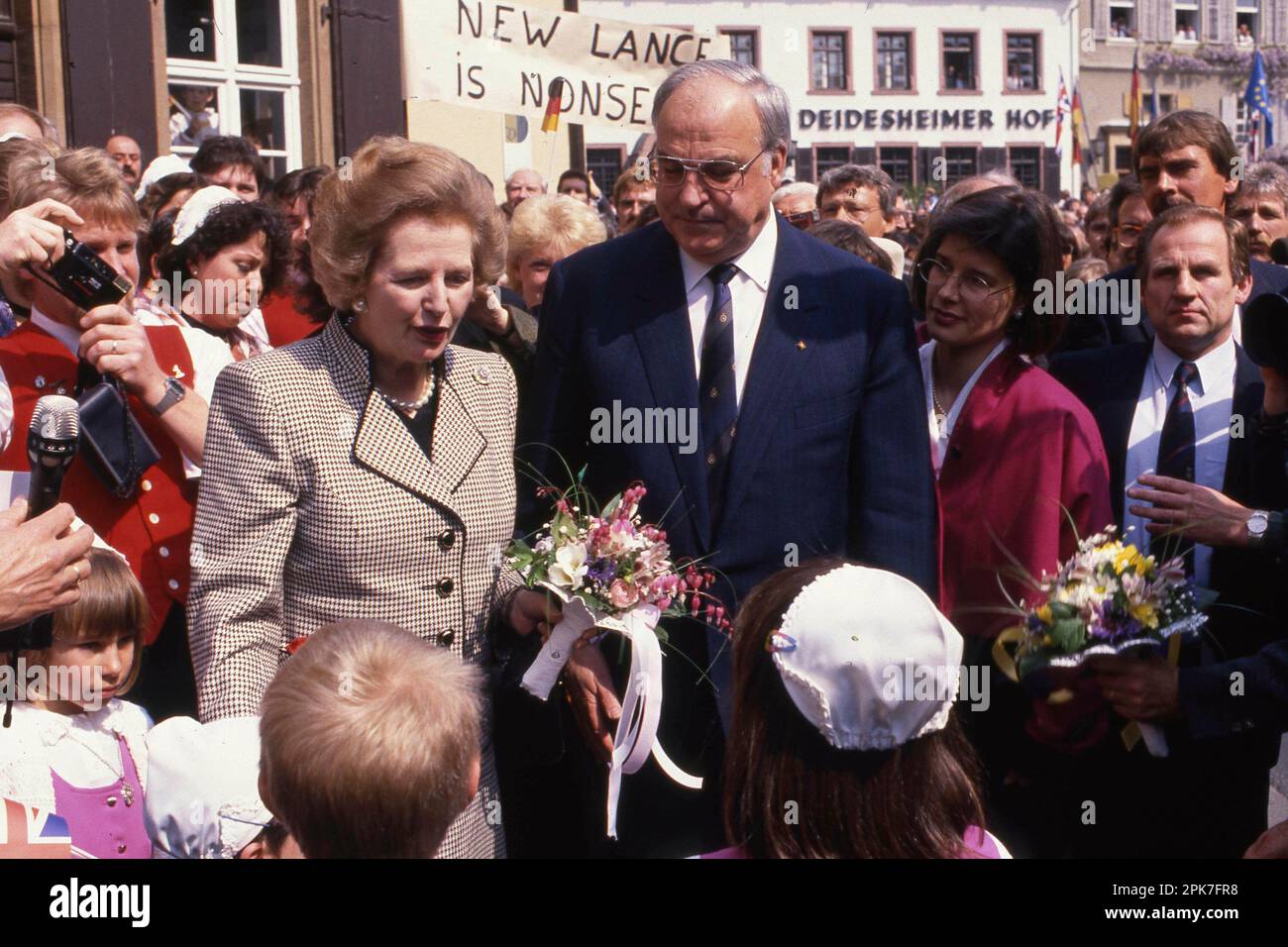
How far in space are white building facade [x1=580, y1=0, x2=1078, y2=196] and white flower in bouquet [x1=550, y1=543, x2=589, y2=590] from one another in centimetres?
4225

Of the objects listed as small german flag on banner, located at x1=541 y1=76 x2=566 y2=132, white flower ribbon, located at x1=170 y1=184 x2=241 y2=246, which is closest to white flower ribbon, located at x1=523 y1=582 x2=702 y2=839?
white flower ribbon, located at x1=170 y1=184 x2=241 y2=246

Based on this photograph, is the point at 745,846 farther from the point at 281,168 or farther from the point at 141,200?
the point at 281,168

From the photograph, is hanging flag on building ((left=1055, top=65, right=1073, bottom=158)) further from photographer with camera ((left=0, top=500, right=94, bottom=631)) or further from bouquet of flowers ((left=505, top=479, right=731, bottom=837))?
photographer with camera ((left=0, top=500, right=94, bottom=631))

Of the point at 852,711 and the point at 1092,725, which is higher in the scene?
the point at 852,711

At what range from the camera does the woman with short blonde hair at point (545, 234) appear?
5629mm

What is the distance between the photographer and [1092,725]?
3.42m

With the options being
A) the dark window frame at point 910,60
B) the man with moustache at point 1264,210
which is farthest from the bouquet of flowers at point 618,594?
the dark window frame at point 910,60

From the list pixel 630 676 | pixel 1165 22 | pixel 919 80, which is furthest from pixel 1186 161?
pixel 1165 22

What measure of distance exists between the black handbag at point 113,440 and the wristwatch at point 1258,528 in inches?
101

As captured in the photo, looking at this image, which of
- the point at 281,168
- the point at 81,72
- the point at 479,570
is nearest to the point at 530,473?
the point at 479,570

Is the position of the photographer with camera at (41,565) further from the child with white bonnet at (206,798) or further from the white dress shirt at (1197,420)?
the white dress shirt at (1197,420)

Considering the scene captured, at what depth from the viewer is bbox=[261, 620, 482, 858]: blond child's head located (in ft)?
6.86

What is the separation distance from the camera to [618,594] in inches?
117
